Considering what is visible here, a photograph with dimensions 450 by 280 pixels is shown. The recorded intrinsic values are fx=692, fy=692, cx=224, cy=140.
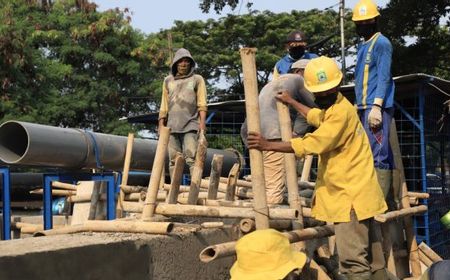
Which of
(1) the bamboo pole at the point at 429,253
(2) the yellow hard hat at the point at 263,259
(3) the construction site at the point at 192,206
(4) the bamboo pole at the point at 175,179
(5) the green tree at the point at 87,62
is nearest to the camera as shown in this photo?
(2) the yellow hard hat at the point at 263,259

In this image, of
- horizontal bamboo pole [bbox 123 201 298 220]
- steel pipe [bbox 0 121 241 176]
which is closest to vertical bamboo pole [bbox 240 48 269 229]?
horizontal bamboo pole [bbox 123 201 298 220]

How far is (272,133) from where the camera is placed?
6.23 metres

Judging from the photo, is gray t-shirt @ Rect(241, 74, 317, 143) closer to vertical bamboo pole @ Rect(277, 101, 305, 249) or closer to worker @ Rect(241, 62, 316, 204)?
worker @ Rect(241, 62, 316, 204)

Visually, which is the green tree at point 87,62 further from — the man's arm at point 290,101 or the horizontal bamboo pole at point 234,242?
the horizontal bamboo pole at point 234,242

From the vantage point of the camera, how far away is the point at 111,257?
396 cm

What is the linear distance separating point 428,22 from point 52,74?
10933mm

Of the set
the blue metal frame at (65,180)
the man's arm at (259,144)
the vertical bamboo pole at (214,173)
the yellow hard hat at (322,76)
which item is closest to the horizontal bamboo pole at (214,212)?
the man's arm at (259,144)

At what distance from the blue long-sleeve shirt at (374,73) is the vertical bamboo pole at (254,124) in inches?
62.2

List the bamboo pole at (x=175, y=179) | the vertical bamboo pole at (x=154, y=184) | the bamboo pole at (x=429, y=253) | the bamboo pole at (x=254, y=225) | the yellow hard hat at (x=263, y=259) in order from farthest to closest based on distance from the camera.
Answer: the bamboo pole at (x=429, y=253) < the bamboo pole at (x=175, y=179) < the vertical bamboo pole at (x=154, y=184) < the bamboo pole at (x=254, y=225) < the yellow hard hat at (x=263, y=259)

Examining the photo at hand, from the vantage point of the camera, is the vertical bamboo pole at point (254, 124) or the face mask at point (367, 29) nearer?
the vertical bamboo pole at point (254, 124)

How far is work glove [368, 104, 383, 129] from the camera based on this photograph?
5391 mm

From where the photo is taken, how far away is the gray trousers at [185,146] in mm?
6789

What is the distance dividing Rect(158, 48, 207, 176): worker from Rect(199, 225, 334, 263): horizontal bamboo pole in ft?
7.09

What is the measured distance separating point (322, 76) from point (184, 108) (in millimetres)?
2723
